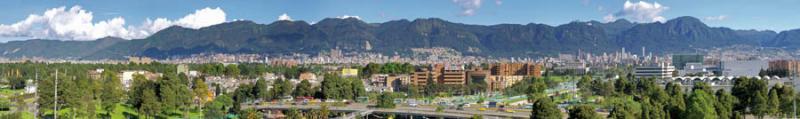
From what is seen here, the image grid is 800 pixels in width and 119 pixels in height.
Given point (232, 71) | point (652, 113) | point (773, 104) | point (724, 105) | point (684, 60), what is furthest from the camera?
point (684, 60)

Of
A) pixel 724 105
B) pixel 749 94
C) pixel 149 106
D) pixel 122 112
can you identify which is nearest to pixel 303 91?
pixel 122 112

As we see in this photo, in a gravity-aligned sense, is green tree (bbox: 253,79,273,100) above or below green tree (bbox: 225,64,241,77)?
below

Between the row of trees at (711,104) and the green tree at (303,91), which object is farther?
the green tree at (303,91)

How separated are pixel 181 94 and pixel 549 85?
29.7 meters

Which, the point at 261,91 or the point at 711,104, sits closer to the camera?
the point at 711,104

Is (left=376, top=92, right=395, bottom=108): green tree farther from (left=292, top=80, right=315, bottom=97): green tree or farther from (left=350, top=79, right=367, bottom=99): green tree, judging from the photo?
(left=292, top=80, right=315, bottom=97): green tree

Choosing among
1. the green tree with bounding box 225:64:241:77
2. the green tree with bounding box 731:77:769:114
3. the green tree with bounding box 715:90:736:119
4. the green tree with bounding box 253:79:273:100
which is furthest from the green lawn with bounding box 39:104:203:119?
the green tree with bounding box 225:64:241:77

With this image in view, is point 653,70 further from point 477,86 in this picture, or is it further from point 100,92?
point 100,92

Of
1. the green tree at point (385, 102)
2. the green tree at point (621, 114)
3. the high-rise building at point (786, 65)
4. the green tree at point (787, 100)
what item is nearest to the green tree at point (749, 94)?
the green tree at point (787, 100)

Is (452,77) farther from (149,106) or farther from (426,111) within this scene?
(149,106)

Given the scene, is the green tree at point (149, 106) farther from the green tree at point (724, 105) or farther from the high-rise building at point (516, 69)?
the high-rise building at point (516, 69)

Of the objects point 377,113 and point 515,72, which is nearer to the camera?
point 377,113

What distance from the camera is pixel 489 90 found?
51.7 meters

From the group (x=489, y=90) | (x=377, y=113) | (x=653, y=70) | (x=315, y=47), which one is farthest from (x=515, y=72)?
(x=315, y=47)
